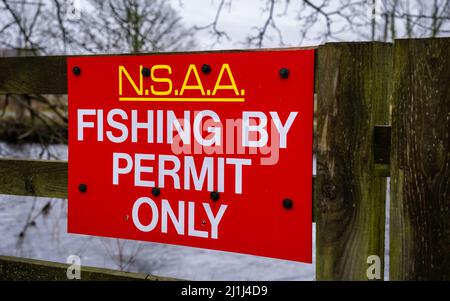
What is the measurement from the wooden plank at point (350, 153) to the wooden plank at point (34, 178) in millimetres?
1019

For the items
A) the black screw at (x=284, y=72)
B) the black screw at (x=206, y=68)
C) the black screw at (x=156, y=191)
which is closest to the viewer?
the black screw at (x=284, y=72)

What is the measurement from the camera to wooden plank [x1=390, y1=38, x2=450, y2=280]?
56.1 inches

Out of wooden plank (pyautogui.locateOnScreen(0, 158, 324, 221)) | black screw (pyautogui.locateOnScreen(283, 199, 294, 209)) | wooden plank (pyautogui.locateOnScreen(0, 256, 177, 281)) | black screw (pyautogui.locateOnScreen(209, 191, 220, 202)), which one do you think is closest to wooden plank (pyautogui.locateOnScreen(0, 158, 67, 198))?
wooden plank (pyautogui.locateOnScreen(0, 158, 324, 221))

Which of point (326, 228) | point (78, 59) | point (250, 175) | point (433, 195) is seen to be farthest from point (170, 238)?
point (433, 195)

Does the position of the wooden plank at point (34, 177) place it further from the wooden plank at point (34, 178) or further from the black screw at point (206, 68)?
the black screw at point (206, 68)

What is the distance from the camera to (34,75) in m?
2.04

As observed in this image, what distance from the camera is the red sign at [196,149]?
1612 millimetres

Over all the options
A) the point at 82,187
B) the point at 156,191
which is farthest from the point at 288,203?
the point at 82,187

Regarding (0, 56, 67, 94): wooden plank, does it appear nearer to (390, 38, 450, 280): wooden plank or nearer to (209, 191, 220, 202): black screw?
(209, 191, 220, 202): black screw

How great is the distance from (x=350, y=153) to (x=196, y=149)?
0.51 m

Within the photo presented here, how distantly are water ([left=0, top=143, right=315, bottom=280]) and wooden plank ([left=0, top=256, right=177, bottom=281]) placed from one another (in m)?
4.01

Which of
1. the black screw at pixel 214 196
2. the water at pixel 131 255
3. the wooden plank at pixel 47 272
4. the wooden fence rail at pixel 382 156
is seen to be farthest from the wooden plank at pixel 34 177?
the water at pixel 131 255

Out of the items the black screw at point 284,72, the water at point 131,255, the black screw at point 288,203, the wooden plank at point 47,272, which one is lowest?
the water at point 131,255

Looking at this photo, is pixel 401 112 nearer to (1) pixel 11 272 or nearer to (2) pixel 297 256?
(2) pixel 297 256
